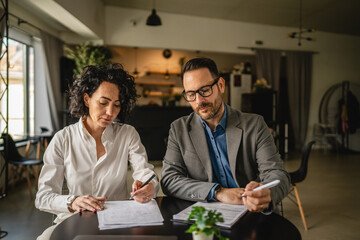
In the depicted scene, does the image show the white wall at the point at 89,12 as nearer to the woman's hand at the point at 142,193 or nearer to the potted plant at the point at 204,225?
the woman's hand at the point at 142,193

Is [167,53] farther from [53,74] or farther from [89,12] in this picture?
[53,74]

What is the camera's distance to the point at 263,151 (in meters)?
1.65

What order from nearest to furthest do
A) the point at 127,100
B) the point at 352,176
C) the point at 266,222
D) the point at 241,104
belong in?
the point at 266,222 → the point at 127,100 → the point at 352,176 → the point at 241,104

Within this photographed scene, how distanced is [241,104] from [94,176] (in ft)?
23.8

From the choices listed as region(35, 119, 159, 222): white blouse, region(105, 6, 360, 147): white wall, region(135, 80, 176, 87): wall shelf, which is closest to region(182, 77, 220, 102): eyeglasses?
region(35, 119, 159, 222): white blouse

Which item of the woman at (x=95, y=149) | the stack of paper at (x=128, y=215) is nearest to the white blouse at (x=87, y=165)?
the woman at (x=95, y=149)

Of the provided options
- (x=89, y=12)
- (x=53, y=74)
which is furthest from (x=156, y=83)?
(x=89, y=12)

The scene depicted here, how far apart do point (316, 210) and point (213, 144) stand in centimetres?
269

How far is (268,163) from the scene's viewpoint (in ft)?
5.28

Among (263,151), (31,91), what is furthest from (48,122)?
(263,151)

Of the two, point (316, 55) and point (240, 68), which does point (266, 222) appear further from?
point (316, 55)

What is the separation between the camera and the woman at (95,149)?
5.33 feet

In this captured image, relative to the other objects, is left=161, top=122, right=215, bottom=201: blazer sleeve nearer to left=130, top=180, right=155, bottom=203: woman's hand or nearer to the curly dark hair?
left=130, top=180, right=155, bottom=203: woman's hand

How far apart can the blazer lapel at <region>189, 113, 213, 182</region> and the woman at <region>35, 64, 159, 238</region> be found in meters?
0.30
